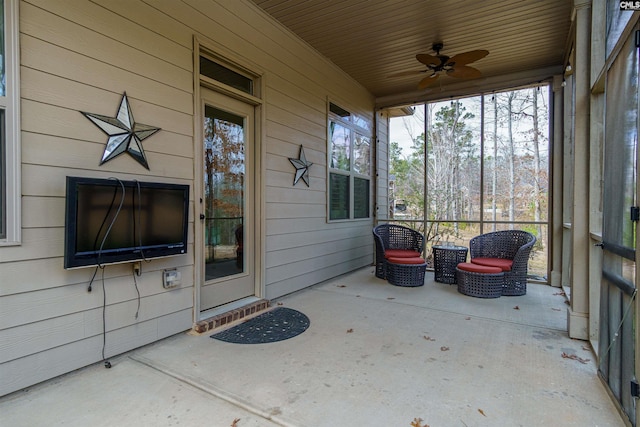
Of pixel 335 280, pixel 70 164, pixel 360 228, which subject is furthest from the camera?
pixel 360 228

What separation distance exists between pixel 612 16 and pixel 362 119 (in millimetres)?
4020

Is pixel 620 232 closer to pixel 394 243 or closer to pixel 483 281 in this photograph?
pixel 483 281

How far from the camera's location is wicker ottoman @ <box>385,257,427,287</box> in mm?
4762

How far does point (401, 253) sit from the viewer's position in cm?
510

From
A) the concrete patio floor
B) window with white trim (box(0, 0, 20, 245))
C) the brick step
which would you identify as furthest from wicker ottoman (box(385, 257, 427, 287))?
window with white trim (box(0, 0, 20, 245))

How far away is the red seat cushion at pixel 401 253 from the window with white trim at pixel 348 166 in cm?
99

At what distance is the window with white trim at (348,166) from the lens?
5.27 m

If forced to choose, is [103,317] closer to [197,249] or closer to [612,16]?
[197,249]

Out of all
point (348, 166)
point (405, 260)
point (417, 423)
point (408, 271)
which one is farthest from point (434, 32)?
point (417, 423)

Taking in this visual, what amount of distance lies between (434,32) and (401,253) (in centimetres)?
312

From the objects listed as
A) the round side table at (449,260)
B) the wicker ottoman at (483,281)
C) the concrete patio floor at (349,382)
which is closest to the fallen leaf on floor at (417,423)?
the concrete patio floor at (349,382)

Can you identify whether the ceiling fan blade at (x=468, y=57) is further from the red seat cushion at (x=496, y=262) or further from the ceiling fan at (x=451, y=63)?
the red seat cushion at (x=496, y=262)

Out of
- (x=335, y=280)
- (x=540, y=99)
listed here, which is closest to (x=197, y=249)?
(x=335, y=280)

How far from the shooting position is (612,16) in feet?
8.05
